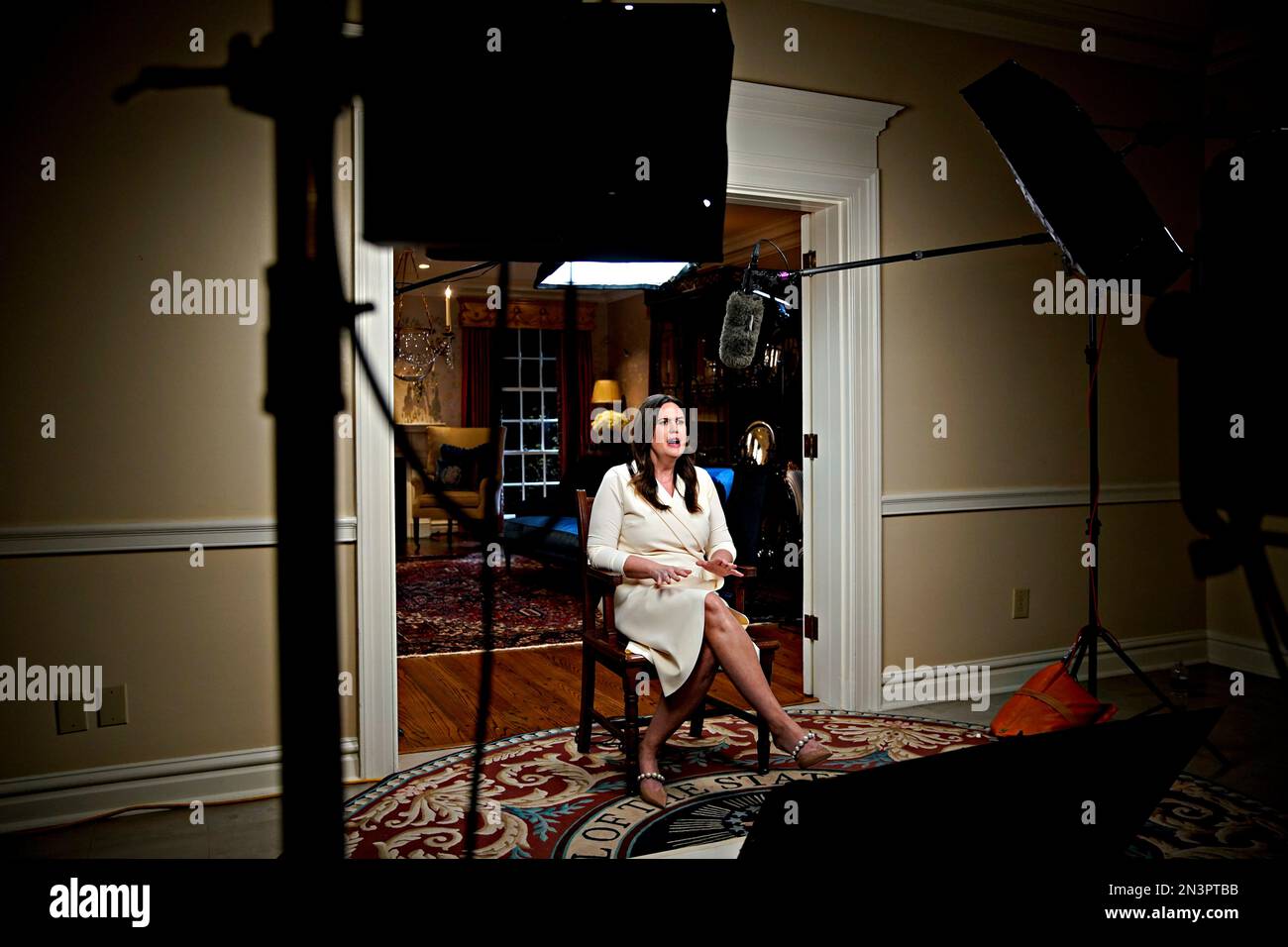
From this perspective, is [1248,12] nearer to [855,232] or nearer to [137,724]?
[855,232]

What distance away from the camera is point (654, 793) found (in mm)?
2594

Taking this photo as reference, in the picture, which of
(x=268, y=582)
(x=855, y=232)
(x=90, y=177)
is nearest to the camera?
(x=90, y=177)

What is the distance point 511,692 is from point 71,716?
163 centimetres

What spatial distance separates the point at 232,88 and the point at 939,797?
0.62m

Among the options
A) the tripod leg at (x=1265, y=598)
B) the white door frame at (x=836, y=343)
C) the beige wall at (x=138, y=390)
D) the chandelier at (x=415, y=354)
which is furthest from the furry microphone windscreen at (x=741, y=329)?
the chandelier at (x=415, y=354)

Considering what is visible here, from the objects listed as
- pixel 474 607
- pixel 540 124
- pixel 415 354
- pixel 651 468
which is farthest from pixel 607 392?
pixel 540 124

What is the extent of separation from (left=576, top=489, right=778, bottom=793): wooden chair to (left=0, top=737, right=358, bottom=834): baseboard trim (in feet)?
2.51

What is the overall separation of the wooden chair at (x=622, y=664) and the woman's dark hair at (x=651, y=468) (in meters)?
0.25

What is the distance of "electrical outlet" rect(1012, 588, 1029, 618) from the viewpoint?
383cm

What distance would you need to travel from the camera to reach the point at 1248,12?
3.85 meters
